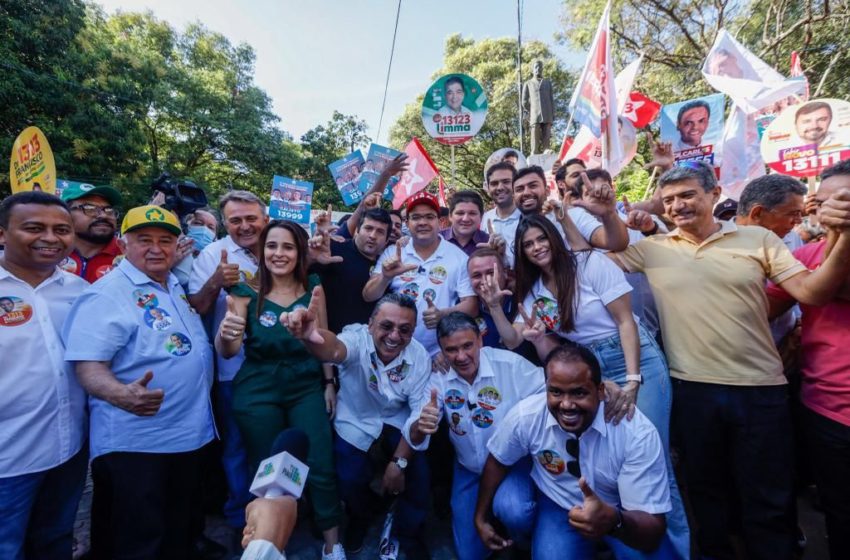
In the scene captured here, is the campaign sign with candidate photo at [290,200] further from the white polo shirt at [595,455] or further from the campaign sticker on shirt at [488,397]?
the white polo shirt at [595,455]

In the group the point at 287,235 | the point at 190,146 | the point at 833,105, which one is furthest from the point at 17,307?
the point at 190,146

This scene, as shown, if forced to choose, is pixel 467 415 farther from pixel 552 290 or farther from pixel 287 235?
pixel 287 235

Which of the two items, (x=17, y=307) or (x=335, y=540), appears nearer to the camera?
(x=17, y=307)

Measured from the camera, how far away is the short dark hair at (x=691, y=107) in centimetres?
689

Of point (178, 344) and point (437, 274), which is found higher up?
point (437, 274)

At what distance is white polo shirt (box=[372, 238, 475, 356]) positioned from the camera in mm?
3400

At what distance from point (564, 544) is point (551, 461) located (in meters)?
0.50

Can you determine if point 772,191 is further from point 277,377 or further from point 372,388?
point 277,377


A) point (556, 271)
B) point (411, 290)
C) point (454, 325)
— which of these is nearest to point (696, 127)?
point (556, 271)

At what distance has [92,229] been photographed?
3090mm

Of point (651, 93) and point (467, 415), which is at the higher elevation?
point (651, 93)

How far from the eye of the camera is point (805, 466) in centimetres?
323

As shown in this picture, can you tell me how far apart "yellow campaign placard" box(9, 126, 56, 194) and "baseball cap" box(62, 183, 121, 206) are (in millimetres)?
1132

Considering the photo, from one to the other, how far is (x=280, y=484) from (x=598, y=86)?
5340mm
